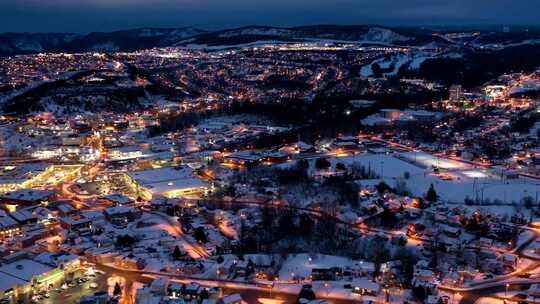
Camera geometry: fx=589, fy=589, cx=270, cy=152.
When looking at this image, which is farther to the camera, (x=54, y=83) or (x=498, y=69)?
(x=498, y=69)

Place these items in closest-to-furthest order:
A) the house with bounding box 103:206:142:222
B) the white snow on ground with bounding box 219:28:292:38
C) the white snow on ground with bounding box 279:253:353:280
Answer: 1. the white snow on ground with bounding box 279:253:353:280
2. the house with bounding box 103:206:142:222
3. the white snow on ground with bounding box 219:28:292:38

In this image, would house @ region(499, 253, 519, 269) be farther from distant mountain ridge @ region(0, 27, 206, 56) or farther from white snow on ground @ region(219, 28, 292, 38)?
distant mountain ridge @ region(0, 27, 206, 56)

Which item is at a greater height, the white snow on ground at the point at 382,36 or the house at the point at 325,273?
the white snow on ground at the point at 382,36

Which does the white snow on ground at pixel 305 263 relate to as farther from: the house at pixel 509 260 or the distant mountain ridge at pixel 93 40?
the distant mountain ridge at pixel 93 40

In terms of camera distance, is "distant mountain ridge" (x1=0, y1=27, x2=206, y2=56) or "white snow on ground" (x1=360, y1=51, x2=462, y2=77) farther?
"distant mountain ridge" (x1=0, y1=27, x2=206, y2=56)

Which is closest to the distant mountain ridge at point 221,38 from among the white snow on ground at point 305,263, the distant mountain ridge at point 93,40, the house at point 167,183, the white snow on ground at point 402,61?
the distant mountain ridge at point 93,40

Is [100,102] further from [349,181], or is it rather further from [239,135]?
[349,181]

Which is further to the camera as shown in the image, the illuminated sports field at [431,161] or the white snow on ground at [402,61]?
the white snow on ground at [402,61]

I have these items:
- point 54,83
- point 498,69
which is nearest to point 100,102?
point 54,83

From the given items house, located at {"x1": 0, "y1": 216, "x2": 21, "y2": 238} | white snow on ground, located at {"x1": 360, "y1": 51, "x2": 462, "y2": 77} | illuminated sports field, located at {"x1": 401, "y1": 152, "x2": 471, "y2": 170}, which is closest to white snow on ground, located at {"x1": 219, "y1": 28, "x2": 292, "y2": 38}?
white snow on ground, located at {"x1": 360, "y1": 51, "x2": 462, "y2": 77}

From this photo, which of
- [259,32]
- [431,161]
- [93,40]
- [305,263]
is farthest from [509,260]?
[93,40]

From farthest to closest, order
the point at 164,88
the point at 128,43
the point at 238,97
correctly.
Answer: the point at 128,43, the point at 164,88, the point at 238,97
